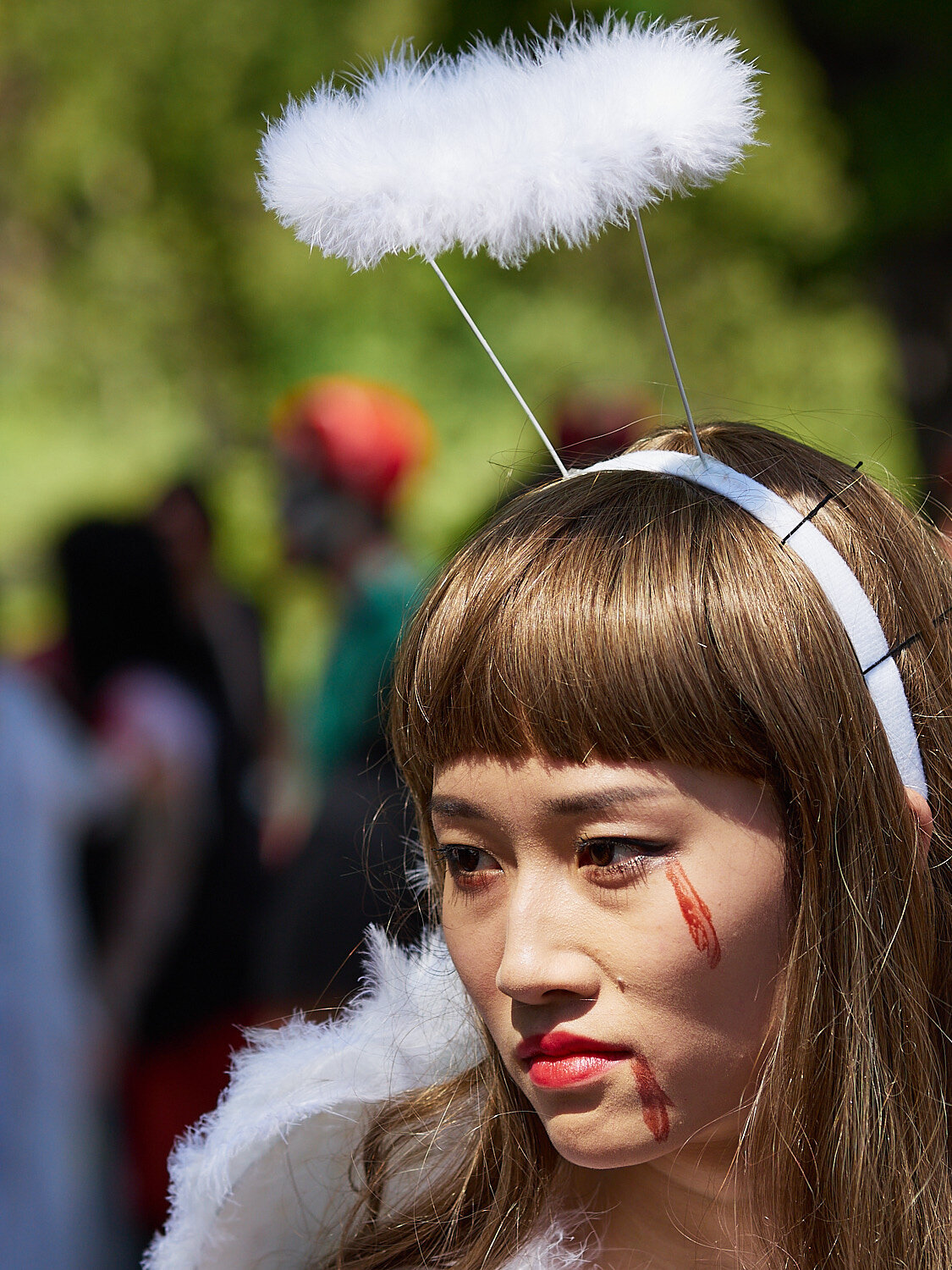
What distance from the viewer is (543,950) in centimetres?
114

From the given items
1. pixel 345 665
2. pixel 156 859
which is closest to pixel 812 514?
pixel 345 665

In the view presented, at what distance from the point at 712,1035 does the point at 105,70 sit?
8236mm

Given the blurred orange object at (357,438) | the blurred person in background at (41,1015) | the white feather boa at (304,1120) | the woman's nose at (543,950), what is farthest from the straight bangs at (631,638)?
the blurred orange object at (357,438)

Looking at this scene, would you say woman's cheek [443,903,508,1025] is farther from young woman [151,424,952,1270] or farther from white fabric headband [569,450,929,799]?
white fabric headband [569,450,929,799]

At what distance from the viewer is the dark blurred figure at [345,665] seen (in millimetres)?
2707

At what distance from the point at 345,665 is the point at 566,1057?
197cm

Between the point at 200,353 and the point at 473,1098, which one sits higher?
the point at 200,353

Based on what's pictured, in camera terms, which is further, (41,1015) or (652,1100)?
(41,1015)

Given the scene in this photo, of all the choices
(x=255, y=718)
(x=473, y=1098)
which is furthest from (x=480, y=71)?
(x=255, y=718)

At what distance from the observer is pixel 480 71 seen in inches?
48.6

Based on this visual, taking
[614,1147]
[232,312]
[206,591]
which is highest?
[232,312]

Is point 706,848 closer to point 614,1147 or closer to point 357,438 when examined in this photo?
point 614,1147

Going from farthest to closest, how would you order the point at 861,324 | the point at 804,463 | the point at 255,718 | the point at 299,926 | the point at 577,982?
the point at 861,324, the point at 255,718, the point at 299,926, the point at 804,463, the point at 577,982

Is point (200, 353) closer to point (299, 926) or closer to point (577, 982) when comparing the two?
point (299, 926)
